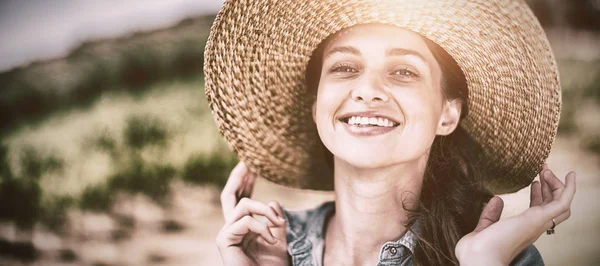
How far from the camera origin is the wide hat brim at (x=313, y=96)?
5.57 feet

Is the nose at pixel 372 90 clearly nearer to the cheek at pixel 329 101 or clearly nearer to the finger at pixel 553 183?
the cheek at pixel 329 101

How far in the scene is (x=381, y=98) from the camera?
176 centimetres

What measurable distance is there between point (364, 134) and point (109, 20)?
3.35 ft

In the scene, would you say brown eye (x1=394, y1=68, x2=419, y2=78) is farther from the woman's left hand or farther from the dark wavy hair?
the woman's left hand

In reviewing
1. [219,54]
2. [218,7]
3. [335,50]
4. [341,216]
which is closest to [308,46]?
[335,50]

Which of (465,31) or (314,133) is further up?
(465,31)

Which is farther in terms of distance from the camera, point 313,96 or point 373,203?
point 313,96

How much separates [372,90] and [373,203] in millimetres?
372

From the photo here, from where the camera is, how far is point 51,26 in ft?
7.22

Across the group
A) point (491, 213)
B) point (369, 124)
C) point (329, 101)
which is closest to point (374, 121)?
point (369, 124)

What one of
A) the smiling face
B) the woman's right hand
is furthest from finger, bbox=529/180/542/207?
the woman's right hand

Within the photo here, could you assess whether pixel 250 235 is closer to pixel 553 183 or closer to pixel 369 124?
pixel 369 124

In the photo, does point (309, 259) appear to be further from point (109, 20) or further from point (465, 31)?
point (109, 20)

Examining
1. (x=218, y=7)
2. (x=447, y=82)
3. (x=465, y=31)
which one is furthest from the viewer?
(x=218, y=7)
